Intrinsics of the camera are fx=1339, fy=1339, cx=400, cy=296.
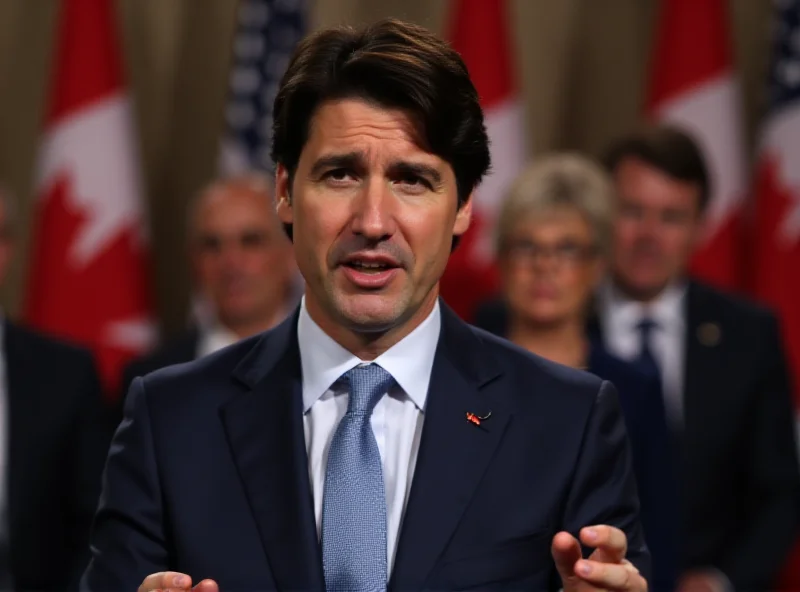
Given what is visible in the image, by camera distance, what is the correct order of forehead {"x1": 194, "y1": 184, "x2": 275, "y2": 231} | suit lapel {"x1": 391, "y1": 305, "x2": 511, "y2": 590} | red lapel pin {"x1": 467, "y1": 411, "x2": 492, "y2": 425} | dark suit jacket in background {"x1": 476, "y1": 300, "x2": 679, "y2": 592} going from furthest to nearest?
forehead {"x1": 194, "y1": 184, "x2": 275, "y2": 231} → dark suit jacket in background {"x1": 476, "y1": 300, "x2": 679, "y2": 592} → red lapel pin {"x1": 467, "y1": 411, "x2": 492, "y2": 425} → suit lapel {"x1": 391, "y1": 305, "x2": 511, "y2": 590}

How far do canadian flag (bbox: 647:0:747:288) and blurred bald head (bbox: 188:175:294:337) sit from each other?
1.52m

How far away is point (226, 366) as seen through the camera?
1.90m

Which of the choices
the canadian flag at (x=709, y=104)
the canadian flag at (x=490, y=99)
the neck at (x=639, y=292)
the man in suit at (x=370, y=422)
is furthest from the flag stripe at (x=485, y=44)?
the man in suit at (x=370, y=422)

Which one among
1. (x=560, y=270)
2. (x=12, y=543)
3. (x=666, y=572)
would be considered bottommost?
(x=12, y=543)

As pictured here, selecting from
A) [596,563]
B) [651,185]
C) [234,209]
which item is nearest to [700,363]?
[651,185]

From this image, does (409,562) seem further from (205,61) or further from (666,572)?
(205,61)

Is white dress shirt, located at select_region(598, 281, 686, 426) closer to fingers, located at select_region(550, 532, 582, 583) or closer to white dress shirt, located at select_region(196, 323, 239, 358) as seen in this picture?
white dress shirt, located at select_region(196, 323, 239, 358)

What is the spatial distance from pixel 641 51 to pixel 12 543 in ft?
10.2

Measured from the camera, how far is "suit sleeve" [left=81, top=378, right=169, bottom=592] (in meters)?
1.72

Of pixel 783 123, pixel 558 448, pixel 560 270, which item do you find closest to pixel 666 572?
pixel 560 270

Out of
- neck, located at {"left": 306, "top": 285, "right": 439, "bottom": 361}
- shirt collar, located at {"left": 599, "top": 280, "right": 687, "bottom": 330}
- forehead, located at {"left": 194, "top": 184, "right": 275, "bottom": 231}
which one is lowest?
shirt collar, located at {"left": 599, "top": 280, "right": 687, "bottom": 330}

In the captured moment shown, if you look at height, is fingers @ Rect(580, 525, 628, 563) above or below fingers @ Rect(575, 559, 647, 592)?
above

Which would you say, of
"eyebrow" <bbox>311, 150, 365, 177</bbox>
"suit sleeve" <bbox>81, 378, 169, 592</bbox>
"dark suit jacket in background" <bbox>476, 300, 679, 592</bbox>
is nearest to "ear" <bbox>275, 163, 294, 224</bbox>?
"eyebrow" <bbox>311, 150, 365, 177</bbox>

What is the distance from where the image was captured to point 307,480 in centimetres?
176
